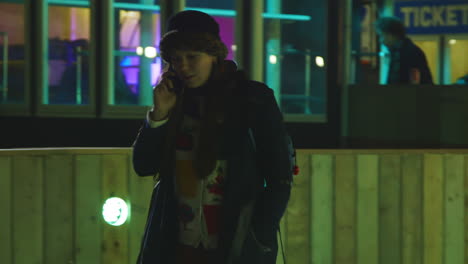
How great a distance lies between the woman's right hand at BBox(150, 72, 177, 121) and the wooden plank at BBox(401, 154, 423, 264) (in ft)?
11.3

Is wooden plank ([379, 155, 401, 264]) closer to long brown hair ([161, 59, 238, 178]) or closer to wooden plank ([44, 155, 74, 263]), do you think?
wooden plank ([44, 155, 74, 263])

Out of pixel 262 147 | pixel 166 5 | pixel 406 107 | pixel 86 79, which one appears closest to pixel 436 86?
pixel 406 107

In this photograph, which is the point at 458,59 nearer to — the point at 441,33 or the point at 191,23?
the point at 441,33

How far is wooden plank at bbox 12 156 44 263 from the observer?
206 inches

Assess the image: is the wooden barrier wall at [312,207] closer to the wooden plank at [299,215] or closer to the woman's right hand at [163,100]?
the wooden plank at [299,215]

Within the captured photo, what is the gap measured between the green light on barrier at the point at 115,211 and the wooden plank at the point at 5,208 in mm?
668

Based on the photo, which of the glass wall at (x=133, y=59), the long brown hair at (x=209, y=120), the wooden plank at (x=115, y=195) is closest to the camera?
the long brown hair at (x=209, y=120)

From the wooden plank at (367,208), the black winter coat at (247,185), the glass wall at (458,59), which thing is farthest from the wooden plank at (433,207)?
the black winter coat at (247,185)

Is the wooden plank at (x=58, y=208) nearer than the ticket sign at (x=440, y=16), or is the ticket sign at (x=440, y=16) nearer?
the wooden plank at (x=58, y=208)

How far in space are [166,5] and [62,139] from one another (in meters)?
1.74

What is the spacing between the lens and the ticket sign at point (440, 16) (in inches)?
298

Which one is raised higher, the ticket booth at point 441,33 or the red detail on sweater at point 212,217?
the ticket booth at point 441,33

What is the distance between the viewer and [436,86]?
740 cm

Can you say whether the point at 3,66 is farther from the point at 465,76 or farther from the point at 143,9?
the point at 465,76
